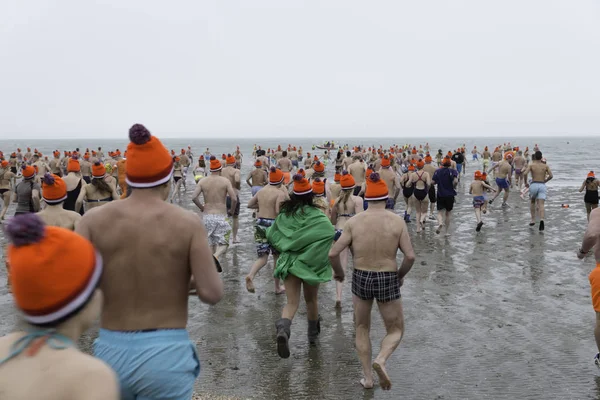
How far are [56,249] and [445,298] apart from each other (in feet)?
22.5

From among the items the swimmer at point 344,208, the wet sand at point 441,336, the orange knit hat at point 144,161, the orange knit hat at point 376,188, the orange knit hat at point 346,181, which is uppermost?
the orange knit hat at point 144,161

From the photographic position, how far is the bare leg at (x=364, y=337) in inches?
195

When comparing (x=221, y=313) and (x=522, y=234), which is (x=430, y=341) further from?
(x=522, y=234)

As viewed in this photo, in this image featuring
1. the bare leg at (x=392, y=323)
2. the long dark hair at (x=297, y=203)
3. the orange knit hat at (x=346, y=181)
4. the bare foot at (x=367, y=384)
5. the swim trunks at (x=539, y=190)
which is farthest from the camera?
the swim trunks at (x=539, y=190)

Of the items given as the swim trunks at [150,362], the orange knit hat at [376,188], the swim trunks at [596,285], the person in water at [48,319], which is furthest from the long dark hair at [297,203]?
the person in water at [48,319]

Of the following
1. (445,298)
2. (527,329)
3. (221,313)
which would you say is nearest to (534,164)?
(445,298)

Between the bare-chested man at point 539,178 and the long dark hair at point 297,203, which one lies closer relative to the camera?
the long dark hair at point 297,203

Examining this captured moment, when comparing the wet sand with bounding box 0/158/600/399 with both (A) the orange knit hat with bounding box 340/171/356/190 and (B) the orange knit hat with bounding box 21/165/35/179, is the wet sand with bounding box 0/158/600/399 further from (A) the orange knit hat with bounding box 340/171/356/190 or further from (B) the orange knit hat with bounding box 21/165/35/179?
(B) the orange knit hat with bounding box 21/165/35/179

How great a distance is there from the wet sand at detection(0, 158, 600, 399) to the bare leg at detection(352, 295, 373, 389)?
120 mm

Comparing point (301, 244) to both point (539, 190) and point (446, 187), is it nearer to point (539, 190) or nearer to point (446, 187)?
point (446, 187)

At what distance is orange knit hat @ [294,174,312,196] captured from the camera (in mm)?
5843

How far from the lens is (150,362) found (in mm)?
2432

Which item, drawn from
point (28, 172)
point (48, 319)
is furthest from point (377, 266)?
point (28, 172)

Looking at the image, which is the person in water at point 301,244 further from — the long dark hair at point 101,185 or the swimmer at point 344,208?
the long dark hair at point 101,185
